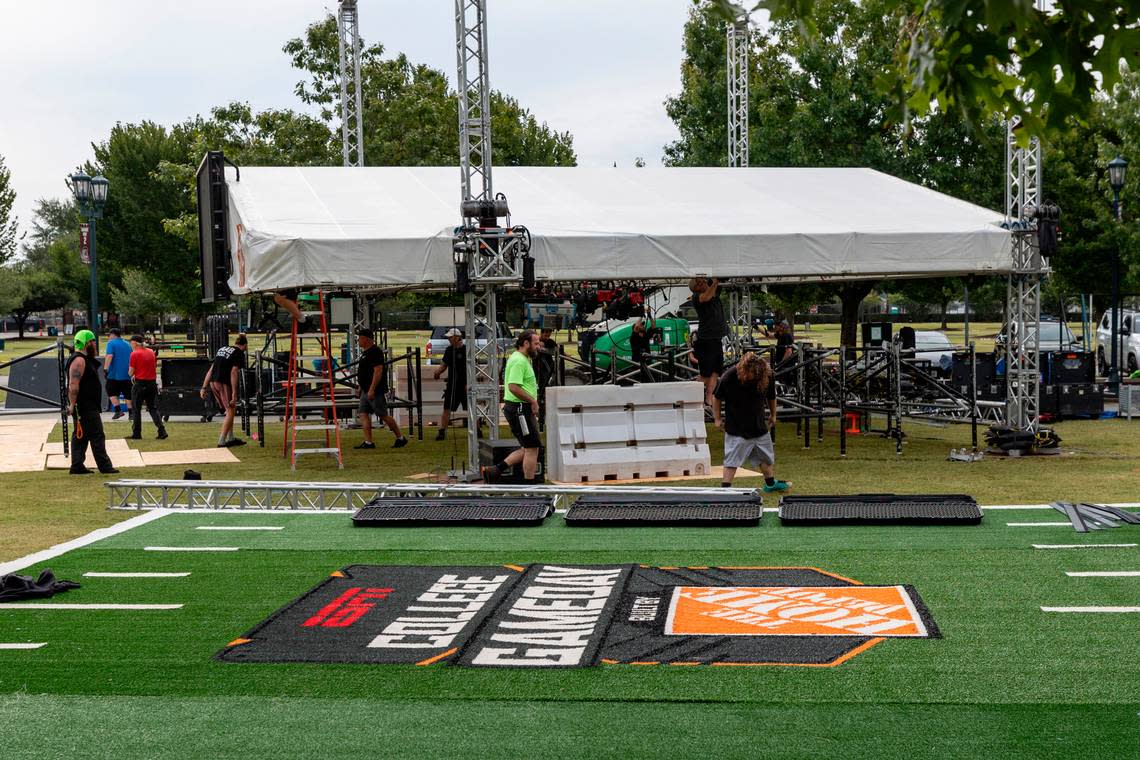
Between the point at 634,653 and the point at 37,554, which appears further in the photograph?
the point at 37,554

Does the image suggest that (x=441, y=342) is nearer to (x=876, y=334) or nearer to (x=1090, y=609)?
(x=876, y=334)

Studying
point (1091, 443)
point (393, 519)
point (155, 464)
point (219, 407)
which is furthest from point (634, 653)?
point (219, 407)

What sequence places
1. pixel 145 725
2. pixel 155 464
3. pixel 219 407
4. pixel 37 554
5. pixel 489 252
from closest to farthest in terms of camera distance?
pixel 145 725
pixel 37 554
pixel 489 252
pixel 155 464
pixel 219 407

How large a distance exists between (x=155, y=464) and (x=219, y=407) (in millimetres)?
7188

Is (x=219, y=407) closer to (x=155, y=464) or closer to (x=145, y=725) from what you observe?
(x=155, y=464)

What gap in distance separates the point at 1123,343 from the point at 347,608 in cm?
2678

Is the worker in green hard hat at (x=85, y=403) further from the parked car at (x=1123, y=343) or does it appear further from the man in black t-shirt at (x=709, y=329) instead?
the parked car at (x=1123, y=343)

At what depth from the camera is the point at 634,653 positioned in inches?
270

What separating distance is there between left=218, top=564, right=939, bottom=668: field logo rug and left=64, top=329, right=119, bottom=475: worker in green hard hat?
309 inches

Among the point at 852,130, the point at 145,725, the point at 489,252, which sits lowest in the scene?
the point at 145,725

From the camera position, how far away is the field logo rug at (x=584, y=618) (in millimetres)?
6863

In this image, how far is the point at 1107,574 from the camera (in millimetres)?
8492

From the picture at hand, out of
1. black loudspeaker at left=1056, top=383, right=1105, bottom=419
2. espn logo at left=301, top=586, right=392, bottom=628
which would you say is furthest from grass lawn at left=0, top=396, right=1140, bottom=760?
black loudspeaker at left=1056, top=383, right=1105, bottom=419

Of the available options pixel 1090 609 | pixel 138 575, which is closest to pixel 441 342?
pixel 138 575
